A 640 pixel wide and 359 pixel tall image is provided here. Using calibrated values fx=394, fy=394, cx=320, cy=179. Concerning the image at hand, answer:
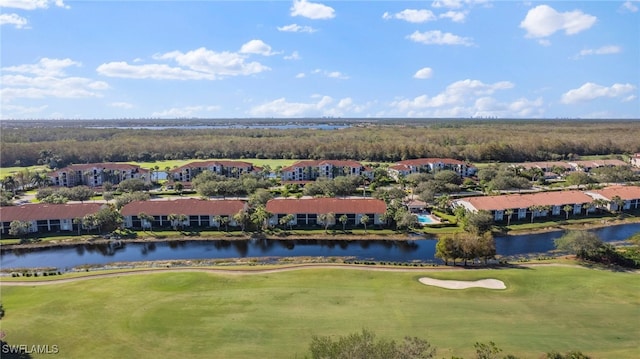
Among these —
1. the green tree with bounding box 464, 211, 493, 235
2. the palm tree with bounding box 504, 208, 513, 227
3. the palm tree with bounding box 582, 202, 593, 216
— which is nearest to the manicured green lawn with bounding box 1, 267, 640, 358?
the green tree with bounding box 464, 211, 493, 235

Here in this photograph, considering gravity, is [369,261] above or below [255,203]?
below

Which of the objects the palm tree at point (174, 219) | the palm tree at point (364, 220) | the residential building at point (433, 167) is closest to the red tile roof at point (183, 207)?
the palm tree at point (174, 219)

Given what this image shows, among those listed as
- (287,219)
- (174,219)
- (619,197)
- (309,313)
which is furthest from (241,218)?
(619,197)

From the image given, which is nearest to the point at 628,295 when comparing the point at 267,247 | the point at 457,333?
the point at 457,333

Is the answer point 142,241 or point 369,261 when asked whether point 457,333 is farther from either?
point 142,241

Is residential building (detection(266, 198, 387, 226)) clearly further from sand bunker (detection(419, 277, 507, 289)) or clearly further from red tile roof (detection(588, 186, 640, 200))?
red tile roof (detection(588, 186, 640, 200))

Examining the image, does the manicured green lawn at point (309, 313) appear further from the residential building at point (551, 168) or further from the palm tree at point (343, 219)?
Result: the residential building at point (551, 168)

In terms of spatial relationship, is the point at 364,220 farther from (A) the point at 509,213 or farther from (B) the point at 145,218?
Result: (B) the point at 145,218
